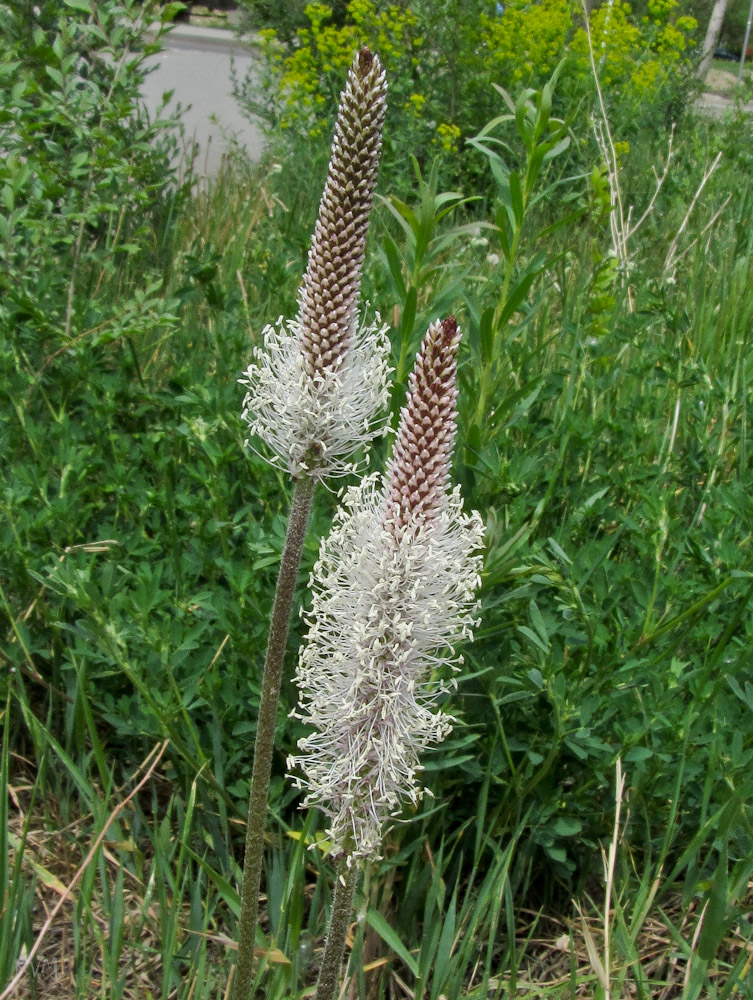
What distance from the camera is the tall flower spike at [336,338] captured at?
1.42 m

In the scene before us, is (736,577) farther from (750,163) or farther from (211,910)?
(750,163)

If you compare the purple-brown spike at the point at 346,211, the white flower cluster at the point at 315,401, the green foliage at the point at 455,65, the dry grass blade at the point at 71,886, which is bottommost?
the dry grass blade at the point at 71,886

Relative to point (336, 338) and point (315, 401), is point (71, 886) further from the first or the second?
point (336, 338)

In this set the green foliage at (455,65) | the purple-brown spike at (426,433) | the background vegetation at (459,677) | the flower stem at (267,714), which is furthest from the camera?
the green foliage at (455,65)

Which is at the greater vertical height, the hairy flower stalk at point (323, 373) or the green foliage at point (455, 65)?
the green foliage at point (455, 65)

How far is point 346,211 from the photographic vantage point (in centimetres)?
145

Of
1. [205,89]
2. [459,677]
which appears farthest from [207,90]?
[459,677]

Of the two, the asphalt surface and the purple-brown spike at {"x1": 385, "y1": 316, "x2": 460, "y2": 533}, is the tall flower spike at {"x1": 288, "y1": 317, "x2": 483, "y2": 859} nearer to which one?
the purple-brown spike at {"x1": 385, "y1": 316, "x2": 460, "y2": 533}

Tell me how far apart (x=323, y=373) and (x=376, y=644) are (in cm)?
44

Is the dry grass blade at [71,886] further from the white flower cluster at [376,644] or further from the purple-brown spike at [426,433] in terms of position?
the purple-brown spike at [426,433]

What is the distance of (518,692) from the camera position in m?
2.11

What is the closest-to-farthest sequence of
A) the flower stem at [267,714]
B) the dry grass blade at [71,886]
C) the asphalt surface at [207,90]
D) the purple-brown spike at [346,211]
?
the purple-brown spike at [346,211], the flower stem at [267,714], the dry grass blade at [71,886], the asphalt surface at [207,90]

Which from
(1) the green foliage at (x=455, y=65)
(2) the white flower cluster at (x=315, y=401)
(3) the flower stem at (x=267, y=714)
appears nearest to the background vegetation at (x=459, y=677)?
(3) the flower stem at (x=267, y=714)

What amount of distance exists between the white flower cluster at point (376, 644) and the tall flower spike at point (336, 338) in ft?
0.46
